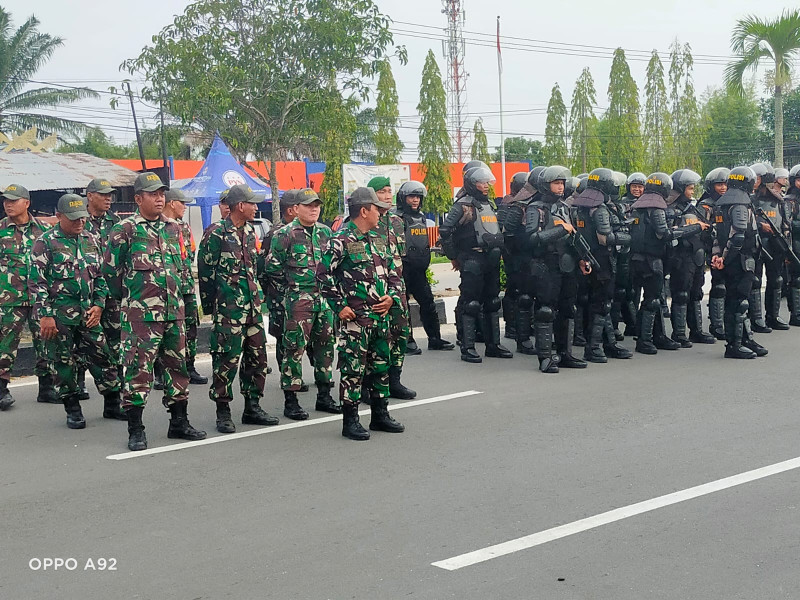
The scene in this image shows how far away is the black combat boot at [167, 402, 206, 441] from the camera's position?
7430 millimetres

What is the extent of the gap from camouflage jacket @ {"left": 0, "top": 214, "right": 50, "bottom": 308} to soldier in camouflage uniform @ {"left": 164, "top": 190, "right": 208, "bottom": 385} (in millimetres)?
1177

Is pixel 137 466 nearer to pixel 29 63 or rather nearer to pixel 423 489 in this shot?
pixel 423 489

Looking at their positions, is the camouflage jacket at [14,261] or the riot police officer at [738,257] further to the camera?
the riot police officer at [738,257]

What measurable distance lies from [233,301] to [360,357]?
3.68ft

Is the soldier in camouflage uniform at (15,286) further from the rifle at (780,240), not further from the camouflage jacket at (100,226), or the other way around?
the rifle at (780,240)

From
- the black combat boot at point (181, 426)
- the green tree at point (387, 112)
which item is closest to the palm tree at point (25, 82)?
the green tree at point (387, 112)

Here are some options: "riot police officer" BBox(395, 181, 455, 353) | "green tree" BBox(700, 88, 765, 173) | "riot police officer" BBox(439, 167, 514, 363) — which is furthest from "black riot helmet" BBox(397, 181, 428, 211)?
"green tree" BBox(700, 88, 765, 173)

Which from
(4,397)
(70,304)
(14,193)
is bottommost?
(4,397)

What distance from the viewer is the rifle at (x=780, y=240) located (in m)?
11.5

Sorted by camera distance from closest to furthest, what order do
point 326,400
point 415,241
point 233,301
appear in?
point 233,301 < point 326,400 < point 415,241

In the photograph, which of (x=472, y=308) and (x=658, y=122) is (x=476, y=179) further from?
(x=658, y=122)

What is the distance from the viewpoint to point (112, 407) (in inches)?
329

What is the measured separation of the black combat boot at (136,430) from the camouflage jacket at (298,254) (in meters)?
1.56

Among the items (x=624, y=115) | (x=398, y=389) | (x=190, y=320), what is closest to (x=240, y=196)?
(x=190, y=320)
